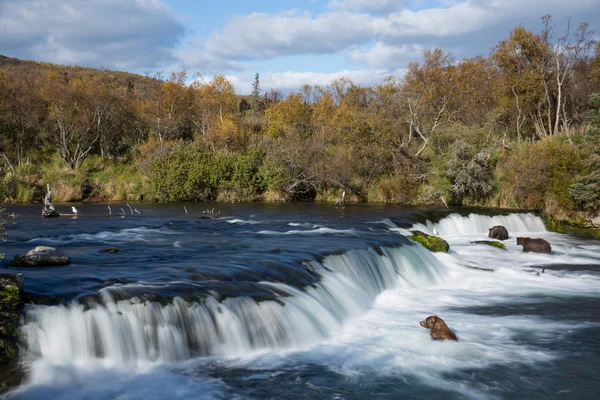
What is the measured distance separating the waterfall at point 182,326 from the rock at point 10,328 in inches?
8.7

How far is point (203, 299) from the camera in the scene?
431 inches

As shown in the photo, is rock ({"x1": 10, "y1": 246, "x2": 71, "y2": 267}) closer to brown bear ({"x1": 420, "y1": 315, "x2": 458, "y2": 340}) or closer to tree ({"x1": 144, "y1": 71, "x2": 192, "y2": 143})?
brown bear ({"x1": 420, "y1": 315, "x2": 458, "y2": 340})

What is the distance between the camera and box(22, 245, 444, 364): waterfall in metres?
9.26

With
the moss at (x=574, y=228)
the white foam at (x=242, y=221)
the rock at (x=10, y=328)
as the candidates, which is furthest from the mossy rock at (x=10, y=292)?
the moss at (x=574, y=228)

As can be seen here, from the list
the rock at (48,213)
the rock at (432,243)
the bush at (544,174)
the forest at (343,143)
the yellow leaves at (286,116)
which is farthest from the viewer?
the yellow leaves at (286,116)

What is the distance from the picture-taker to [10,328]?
8852mm

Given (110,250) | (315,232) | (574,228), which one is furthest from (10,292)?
(574,228)

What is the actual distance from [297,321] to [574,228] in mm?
21189

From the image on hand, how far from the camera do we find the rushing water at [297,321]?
8891 mm

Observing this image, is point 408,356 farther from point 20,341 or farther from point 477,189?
point 477,189

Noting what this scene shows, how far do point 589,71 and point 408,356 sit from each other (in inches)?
1612

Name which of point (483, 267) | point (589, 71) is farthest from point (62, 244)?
point (589, 71)

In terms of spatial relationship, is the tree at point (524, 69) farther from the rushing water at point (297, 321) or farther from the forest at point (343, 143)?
the rushing water at point (297, 321)

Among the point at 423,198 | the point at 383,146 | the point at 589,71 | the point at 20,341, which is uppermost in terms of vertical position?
the point at 589,71
